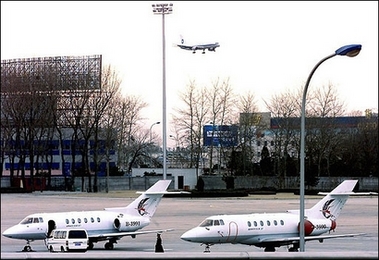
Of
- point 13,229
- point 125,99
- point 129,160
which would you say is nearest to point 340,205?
point 13,229

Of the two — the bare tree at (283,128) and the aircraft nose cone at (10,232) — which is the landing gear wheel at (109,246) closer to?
the aircraft nose cone at (10,232)

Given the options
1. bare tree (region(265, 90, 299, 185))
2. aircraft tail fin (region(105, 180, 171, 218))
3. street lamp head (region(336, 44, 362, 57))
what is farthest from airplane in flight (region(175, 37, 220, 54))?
street lamp head (region(336, 44, 362, 57))

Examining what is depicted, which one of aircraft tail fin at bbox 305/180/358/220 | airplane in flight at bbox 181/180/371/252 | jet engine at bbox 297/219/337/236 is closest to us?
airplane in flight at bbox 181/180/371/252

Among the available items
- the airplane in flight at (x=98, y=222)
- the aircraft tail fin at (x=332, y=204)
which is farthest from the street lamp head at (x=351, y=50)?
the airplane in flight at (x=98, y=222)

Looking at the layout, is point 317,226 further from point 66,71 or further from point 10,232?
point 66,71

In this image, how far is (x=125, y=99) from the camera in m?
95.8

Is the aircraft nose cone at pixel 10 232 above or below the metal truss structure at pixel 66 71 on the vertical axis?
below

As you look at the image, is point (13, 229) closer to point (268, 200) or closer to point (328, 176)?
point (268, 200)

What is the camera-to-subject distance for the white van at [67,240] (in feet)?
→ 106

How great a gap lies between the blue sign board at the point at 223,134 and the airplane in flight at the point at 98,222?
52709mm

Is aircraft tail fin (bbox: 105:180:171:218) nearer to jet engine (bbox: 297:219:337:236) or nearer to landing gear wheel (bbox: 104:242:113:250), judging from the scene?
landing gear wheel (bbox: 104:242:113:250)

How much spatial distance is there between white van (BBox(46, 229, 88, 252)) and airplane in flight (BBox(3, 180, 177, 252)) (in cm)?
152

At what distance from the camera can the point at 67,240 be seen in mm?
32594

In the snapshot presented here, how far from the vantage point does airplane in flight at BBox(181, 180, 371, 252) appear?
34344 millimetres
